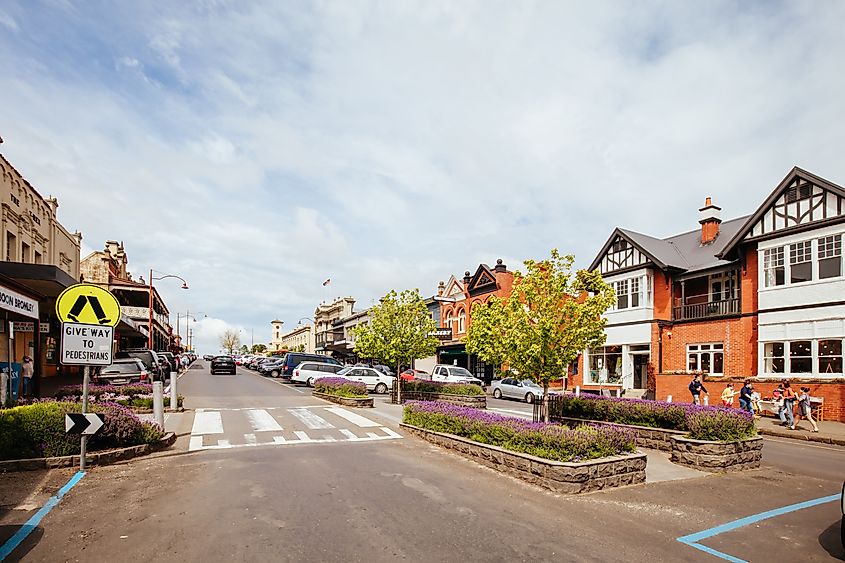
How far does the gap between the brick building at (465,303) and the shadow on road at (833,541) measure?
3683 cm

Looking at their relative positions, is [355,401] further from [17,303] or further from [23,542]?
[23,542]

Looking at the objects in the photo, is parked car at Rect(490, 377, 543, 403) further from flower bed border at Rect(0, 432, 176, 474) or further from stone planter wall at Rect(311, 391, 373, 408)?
flower bed border at Rect(0, 432, 176, 474)

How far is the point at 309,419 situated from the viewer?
16.9m

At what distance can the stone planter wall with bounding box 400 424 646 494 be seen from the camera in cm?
848

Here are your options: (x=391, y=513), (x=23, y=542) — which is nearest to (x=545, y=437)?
(x=391, y=513)

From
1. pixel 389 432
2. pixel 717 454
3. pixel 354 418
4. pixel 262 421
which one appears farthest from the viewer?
pixel 354 418

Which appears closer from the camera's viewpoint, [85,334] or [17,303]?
[85,334]

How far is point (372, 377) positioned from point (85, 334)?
78.5ft

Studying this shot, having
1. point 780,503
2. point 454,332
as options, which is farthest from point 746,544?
point 454,332

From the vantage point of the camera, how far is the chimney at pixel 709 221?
30.8 m

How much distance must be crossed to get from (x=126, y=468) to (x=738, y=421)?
11.4 metres

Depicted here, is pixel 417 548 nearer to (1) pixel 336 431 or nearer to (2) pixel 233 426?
(1) pixel 336 431

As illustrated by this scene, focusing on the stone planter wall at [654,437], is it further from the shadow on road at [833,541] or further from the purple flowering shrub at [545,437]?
the shadow on road at [833,541]

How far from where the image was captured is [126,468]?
383 inches
